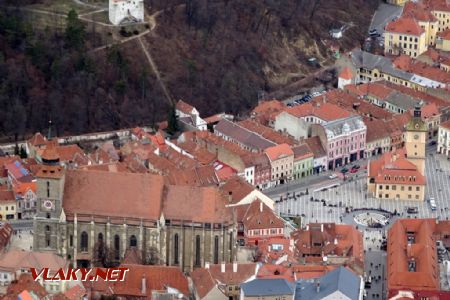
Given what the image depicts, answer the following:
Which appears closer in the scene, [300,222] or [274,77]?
[300,222]

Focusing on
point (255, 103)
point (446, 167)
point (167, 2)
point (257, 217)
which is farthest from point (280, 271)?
point (167, 2)

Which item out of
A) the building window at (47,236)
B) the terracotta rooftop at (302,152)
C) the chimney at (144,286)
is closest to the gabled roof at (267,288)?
the chimney at (144,286)

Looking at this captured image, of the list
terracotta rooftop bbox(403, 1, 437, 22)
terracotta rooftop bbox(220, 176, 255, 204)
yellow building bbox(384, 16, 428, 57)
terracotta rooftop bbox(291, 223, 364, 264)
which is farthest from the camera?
terracotta rooftop bbox(403, 1, 437, 22)

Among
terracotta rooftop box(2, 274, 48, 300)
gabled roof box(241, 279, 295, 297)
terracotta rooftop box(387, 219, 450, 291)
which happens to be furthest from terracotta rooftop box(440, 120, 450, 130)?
terracotta rooftop box(2, 274, 48, 300)

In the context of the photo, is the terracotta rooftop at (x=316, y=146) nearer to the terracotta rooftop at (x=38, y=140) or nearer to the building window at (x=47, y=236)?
the terracotta rooftop at (x=38, y=140)

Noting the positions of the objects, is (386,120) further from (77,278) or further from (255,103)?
(77,278)

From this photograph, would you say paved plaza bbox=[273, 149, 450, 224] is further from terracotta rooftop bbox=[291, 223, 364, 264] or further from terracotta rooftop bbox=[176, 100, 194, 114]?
terracotta rooftop bbox=[176, 100, 194, 114]

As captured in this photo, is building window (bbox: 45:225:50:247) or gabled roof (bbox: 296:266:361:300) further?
building window (bbox: 45:225:50:247)
